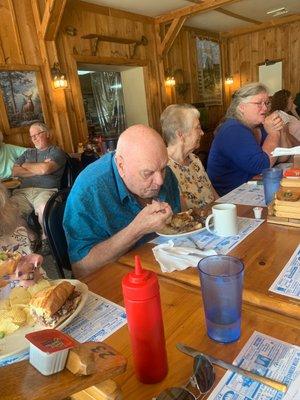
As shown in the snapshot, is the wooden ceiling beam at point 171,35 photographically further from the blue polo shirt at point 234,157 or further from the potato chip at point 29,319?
the potato chip at point 29,319

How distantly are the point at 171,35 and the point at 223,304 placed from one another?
18.6ft

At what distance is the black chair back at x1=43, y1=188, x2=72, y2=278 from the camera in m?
1.32

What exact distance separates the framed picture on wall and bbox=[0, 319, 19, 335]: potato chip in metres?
3.52

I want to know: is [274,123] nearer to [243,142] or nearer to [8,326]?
[243,142]

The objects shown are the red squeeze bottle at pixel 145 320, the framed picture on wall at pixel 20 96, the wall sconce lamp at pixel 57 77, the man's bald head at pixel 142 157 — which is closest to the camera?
the red squeeze bottle at pixel 145 320

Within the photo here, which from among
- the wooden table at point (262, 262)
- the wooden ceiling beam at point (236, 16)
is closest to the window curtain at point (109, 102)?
the wooden ceiling beam at point (236, 16)

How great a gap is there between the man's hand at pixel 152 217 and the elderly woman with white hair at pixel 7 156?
2919mm

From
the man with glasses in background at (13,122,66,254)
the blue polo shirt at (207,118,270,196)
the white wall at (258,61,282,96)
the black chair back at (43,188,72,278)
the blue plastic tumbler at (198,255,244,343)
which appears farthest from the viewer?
the white wall at (258,61,282,96)

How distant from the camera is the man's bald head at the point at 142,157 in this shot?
1.20 m

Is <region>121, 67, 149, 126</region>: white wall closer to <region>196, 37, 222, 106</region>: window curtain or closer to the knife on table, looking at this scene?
<region>196, 37, 222, 106</region>: window curtain

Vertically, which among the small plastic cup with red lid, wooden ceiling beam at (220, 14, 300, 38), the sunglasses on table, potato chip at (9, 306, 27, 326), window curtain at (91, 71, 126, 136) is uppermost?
wooden ceiling beam at (220, 14, 300, 38)

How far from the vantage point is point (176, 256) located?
41.2 inches

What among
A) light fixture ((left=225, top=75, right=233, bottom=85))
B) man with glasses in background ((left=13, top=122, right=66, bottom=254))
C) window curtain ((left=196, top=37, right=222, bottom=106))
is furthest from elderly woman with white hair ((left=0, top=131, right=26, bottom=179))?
light fixture ((left=225, top=75, right=233, bottom=85))

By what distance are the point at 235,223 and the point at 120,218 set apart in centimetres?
47
